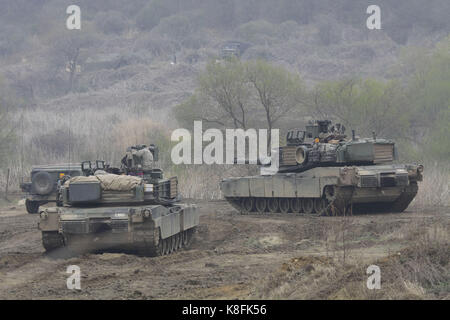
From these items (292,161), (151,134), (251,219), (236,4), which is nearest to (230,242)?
(251,219)

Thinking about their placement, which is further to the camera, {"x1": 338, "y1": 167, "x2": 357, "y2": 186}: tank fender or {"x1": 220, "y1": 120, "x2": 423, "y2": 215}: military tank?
{"x1": 220, "y1": 120, "x2": 423, "y2": 215}: military tank

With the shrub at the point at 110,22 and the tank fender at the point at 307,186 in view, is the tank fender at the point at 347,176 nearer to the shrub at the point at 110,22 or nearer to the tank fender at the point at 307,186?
the tank fender at the point at 307,186

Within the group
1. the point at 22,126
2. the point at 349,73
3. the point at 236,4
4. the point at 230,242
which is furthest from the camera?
the point at 236,4

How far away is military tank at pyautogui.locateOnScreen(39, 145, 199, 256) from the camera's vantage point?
581 inches

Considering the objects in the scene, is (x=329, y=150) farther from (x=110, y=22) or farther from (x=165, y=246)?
(x=110, y=22)

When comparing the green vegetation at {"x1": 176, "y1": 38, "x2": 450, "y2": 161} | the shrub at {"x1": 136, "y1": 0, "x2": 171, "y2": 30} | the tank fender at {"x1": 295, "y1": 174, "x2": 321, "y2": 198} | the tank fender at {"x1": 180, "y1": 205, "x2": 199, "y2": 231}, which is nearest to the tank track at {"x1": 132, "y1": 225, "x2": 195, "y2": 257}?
the tank fender at {"x1": 180, "y1": 205, "x2": 199, "y2": 231}

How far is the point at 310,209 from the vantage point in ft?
76.6

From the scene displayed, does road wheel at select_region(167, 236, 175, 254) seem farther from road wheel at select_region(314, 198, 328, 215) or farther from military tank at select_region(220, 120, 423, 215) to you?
road wheel at select_region(314, 198, 328, 215)

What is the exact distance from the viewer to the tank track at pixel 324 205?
870 inches

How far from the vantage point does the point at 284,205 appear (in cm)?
2427

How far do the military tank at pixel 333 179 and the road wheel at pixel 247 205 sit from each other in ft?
1.15

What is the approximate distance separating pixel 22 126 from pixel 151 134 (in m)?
8.28

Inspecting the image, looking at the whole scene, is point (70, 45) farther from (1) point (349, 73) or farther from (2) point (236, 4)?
(1) point (349, 73)

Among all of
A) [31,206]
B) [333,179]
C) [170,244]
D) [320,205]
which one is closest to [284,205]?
[320,205]
